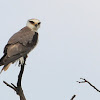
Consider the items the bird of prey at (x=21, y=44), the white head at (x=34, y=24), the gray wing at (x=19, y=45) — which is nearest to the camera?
the bird of prey at (x=21, y=44)

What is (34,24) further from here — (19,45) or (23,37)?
(19,45)

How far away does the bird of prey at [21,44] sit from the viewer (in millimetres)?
6572

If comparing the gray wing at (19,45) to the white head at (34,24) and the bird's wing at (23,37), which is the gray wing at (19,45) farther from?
the white head at (34,24)

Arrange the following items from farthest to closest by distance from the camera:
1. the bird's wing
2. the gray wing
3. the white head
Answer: the white head
the bird's wing
the gray wing

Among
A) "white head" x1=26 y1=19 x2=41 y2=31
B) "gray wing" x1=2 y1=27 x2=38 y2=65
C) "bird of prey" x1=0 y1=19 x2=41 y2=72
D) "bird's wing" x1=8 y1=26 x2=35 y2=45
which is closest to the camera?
"bird of prey" x1=0 y1=19 x2=41 y2=72

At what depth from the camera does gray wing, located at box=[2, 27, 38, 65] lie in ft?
22.2

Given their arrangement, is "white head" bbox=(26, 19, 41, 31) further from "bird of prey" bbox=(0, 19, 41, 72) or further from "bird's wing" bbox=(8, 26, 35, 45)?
"bird's wing" bbox=(8, 26, 35, 45)

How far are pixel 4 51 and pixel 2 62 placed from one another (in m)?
0.65

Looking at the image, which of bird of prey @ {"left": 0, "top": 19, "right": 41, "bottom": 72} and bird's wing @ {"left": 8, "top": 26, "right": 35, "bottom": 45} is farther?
bird's wing @ {"left": 8, "top": 26, "right": 35, "bottom": 45}

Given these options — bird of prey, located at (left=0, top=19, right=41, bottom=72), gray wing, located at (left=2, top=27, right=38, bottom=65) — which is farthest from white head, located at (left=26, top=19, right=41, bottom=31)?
gray wing, located at (left=2, top=27, right=38, bottom=65)

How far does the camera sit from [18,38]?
7406mm

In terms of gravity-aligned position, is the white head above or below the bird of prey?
above

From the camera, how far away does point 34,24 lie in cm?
822

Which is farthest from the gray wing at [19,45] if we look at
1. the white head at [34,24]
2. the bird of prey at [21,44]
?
the white head at [34,24]
